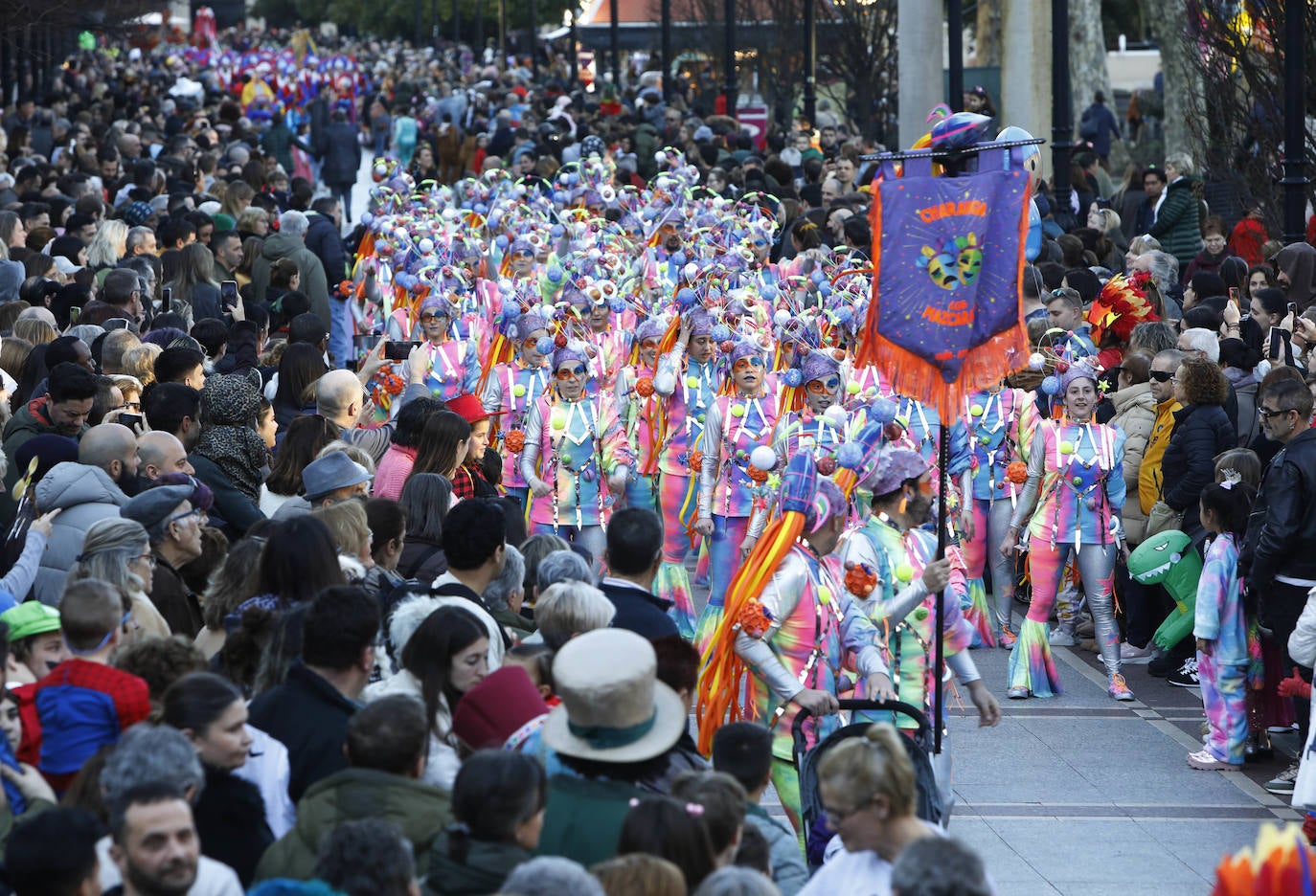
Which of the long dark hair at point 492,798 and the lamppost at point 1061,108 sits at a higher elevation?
the lamppost at point 1061,108

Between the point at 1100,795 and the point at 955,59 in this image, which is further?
the point at 955,59

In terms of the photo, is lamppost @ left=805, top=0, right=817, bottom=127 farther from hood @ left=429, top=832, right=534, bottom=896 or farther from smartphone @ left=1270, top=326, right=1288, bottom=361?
hood @ left=429, top=832, right=534, bottom=896

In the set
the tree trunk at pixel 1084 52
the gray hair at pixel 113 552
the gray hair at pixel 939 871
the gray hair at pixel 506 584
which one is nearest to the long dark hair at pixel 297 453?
the gray hair at pixel 506 584

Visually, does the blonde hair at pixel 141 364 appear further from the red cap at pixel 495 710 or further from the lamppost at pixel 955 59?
the lamppost at pixel 955 59

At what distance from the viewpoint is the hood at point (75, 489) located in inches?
285

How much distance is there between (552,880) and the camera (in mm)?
3967

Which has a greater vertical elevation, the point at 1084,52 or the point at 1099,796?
the point at 1084,52

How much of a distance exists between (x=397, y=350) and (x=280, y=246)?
2.38 m

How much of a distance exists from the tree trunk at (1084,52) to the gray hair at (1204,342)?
988 inches

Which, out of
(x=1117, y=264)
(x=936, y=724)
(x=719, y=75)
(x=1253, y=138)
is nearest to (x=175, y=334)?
(x=936, y=724)

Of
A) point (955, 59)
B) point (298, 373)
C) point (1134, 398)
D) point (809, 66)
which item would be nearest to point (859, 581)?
point (298, 373)

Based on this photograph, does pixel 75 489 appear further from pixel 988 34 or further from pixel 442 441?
pixel 988 34

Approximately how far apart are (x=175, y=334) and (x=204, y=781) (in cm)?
615

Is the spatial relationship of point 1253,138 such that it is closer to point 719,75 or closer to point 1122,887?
point 1122,887
